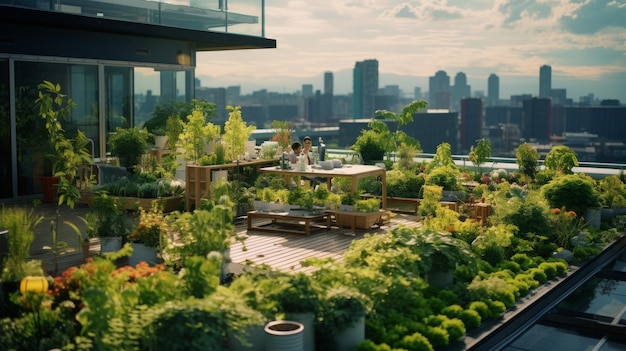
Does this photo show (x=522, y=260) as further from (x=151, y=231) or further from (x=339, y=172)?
(x=151, y=231)

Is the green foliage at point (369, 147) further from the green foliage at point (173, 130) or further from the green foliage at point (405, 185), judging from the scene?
the green foliage at point (173, 130)

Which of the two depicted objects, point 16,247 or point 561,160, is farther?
point 561,160

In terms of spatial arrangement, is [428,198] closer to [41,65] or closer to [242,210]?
[242,210]

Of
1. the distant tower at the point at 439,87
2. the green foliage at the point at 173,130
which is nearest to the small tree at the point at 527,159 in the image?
the green foliage at the point at 173,130

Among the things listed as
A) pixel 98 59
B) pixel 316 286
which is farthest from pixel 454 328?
pixel 98 59

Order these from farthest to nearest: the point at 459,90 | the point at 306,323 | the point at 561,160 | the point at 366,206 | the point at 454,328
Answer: the point at 459,90
the point at 561,160
the point at 366,206
the point at 454,328
the point at 306,323

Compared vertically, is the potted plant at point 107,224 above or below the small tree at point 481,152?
below

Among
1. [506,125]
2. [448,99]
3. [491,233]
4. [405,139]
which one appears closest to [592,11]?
[448,99]
